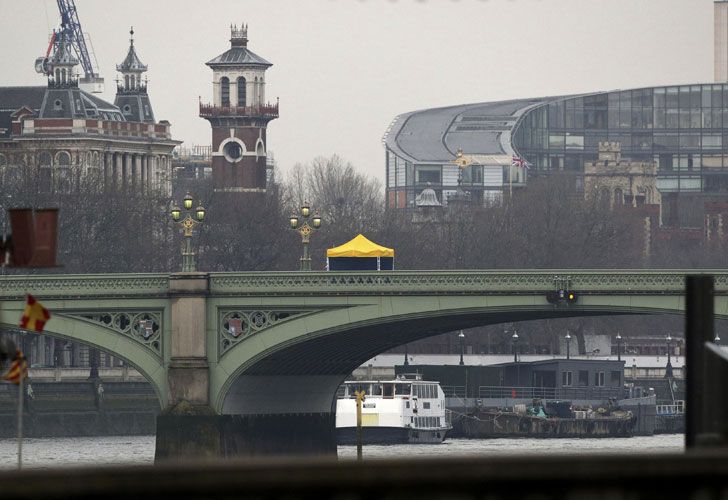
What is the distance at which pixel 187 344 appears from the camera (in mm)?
66625

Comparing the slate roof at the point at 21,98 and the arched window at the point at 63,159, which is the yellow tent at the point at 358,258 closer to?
the arched window at the point at 63,159

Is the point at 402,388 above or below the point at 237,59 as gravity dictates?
below

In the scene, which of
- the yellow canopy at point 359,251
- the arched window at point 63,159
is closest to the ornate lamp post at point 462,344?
the yellow canopy at point 359,251

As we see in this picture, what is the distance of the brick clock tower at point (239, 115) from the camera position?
527ft

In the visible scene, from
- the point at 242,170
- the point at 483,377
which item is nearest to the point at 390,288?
the point at 483,377

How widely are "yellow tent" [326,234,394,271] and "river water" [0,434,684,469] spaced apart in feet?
20.6

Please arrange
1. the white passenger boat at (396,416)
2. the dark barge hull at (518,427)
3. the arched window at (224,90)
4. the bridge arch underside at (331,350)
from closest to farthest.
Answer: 1. the bridge arch underside at (331,350)
2. the white passenger boat at (396,416)
3. the dark barge hull at (518,427)
4. the arched window at (224,90)

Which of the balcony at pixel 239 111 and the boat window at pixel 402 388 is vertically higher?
the balcony at pixel 239 111

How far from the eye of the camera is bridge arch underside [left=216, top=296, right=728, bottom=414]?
6456cm

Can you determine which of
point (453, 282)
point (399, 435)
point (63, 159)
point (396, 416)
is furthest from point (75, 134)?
point (453, 282)

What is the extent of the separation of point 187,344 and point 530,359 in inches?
2232

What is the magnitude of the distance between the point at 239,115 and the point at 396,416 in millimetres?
72630

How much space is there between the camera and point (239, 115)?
164 metres

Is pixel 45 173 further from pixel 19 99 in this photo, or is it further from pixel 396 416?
pixel 396 416
